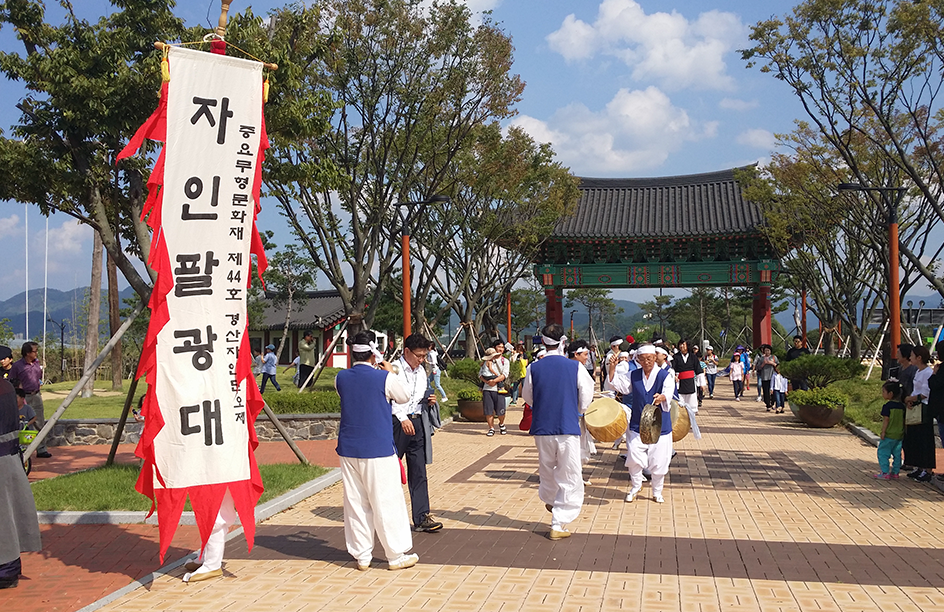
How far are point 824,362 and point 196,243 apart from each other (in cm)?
1659

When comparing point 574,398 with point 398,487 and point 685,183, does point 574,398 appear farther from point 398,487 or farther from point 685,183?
point 685,183

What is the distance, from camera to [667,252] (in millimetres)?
34312

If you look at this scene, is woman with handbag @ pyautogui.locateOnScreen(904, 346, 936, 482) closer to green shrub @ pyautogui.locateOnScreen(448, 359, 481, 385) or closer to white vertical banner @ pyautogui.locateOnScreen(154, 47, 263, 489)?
white vertical banner @ pyautogui.locateOnScreen(154, 47, 263, 489)

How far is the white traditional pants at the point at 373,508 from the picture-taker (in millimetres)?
6637

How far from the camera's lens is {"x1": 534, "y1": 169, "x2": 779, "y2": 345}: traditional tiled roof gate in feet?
110

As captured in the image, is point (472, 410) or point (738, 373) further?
point (738, 373)

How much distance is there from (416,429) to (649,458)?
3.21 m

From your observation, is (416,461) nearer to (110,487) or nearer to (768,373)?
(110,487)

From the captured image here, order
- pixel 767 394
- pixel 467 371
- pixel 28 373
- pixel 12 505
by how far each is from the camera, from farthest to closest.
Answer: pixel 467 371 < pixel 767 394 < pixel 28 373 < pixel 12 505

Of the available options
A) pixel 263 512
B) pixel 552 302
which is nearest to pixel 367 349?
pixel 263 512

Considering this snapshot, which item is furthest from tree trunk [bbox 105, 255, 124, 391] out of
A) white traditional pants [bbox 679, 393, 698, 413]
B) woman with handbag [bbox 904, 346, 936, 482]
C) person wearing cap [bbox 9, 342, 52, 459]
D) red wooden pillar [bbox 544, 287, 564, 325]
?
woman with handbag [bbox 904, 346, 936, 482]

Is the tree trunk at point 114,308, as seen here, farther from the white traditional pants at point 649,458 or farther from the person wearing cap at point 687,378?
the white traditional pants at point 649,458

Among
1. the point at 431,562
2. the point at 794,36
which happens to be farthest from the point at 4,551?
the point at 794,36

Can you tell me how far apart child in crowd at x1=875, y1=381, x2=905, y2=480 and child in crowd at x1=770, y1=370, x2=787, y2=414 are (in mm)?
10217
